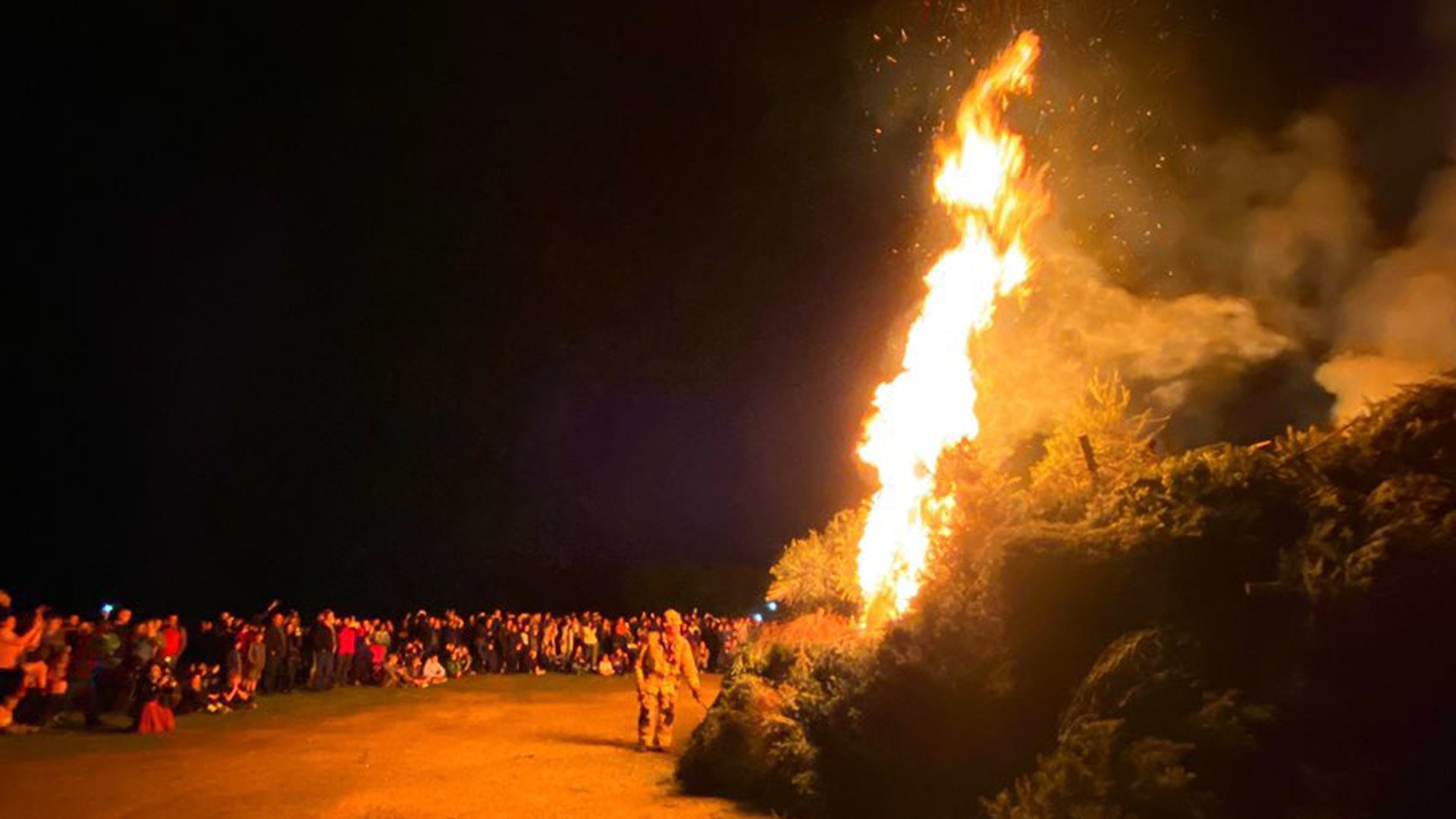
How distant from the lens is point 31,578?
3631 centimetres

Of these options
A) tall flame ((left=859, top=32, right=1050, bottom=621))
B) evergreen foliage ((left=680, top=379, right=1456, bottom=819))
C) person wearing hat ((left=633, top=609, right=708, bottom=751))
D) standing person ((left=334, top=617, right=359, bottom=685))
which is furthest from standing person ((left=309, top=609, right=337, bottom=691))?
evergreen foliage ((left=680, top=379, right=1456, bottom=819))

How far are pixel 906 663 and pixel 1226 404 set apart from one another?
8977 millimetres

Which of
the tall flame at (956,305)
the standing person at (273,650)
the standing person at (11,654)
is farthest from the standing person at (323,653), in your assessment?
the tall flame at (956,305)

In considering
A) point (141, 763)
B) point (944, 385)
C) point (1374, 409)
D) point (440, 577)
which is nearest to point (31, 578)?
point (440, 577)

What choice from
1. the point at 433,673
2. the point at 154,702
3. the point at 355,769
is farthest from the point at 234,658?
the point at 355,769

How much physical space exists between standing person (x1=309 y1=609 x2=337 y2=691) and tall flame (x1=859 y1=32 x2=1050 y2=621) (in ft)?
46.1

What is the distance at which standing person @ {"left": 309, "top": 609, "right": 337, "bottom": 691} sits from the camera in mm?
21547

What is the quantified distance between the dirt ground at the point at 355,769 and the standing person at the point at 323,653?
142 inches

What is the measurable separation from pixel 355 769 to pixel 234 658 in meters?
7.70

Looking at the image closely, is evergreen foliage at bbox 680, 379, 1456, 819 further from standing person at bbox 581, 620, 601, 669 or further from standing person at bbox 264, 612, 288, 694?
standing person at bbox 581, 620, 601, 669

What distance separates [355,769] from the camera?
1183 cm

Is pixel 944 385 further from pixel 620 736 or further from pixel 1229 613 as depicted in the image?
pixel 620 736

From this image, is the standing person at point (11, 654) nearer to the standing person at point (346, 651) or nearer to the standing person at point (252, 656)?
the standing person at point (252, 656)

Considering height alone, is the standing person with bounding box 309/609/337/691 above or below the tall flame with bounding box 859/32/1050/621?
below
